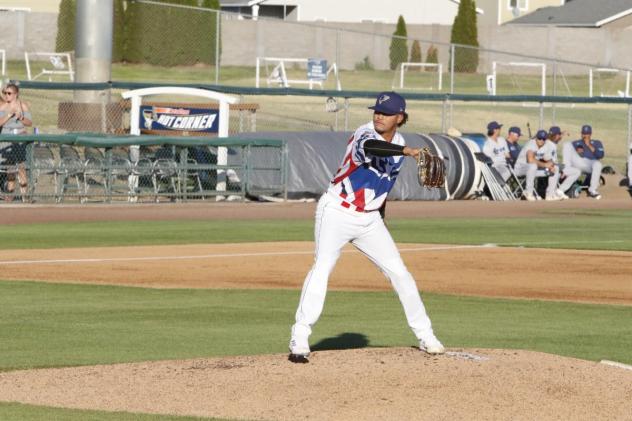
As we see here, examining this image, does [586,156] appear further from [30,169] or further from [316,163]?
[30,169]

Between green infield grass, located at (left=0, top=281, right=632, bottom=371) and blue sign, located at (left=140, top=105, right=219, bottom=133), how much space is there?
12425mm

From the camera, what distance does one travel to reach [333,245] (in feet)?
28.7

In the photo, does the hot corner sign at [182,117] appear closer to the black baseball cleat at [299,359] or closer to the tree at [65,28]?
the tree at [65,28]

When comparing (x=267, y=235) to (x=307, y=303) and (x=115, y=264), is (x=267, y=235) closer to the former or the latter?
(x=115, y=264)

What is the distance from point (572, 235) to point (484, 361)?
12543 millimetres

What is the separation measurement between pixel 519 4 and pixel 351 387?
74577 mm

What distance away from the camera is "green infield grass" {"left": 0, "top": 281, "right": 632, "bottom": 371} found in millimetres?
10039

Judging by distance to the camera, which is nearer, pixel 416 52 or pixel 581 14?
pixel 416 52

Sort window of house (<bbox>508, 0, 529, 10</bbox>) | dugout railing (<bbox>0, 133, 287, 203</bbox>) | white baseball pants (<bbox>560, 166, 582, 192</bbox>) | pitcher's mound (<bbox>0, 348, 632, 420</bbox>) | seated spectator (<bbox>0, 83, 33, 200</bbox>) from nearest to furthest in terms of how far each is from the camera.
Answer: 1. pitcher's mound (<bbox>0, 348, 632, 420</bbox>)
2. seated spectator (<bbox>0, 83, 33, 200</bbox>)
3. dugout railing (<bbox>0, 133, 287, 203</bbox>)
4. white baseball pants (<bbox>560, 166, 582, 192</bbox>)
5. window of house (<bbox>508, 0, 529, 10</bbox>)

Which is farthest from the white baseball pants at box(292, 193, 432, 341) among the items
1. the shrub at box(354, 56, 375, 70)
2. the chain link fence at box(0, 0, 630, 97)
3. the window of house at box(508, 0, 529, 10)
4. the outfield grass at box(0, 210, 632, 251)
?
the window of house at box(508, 0, 529, 10)

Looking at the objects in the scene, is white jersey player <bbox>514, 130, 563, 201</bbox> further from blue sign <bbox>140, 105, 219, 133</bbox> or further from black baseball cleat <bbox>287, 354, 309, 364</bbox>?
black baseball cleat <bbox>287, 354, 309, 364</bbox>

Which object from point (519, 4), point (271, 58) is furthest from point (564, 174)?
point (519, 4)

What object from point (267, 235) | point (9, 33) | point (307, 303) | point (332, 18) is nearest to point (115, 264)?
point (267, 235)

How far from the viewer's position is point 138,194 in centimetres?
2394
